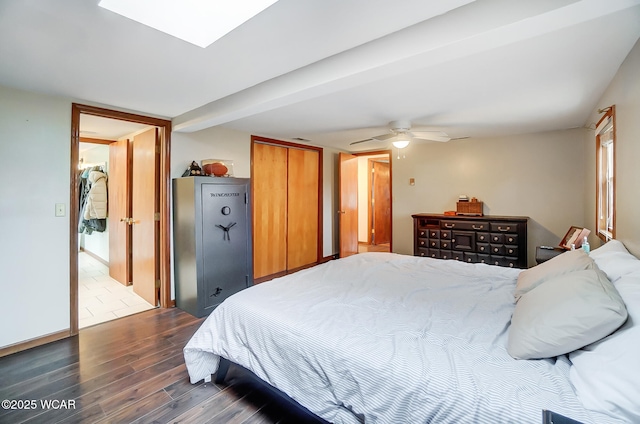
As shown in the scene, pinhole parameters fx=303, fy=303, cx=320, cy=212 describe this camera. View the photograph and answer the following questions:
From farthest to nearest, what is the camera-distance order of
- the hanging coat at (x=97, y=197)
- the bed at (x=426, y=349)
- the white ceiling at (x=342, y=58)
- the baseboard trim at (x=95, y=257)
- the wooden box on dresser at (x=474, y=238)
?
the baseboard trim at (x=95, y=257) < the hanging coat at (x=97, y=197) < the wooden box on dresser at (x=474, y=238) < the white ceiling at (x=342, y=58) < the bed at (x=426, y=349)

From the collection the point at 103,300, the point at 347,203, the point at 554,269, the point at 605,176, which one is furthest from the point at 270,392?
the point at 347,203

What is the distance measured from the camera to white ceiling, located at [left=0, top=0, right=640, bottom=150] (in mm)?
1424

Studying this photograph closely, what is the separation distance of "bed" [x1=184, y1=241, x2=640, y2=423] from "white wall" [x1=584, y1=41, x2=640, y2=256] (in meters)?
0.18

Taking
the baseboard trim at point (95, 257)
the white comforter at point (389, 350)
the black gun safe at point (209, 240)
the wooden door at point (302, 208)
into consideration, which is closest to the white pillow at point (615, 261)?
the white comforter at point (389, 350)

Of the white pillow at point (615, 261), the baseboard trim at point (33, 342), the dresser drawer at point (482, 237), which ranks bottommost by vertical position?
the baseboard trim at point (33, 342)

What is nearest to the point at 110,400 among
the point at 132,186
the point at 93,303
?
the point at 93,303

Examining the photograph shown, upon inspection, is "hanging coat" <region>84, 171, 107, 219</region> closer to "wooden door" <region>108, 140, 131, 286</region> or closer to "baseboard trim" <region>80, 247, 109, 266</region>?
"wooden door" <region>108, 140, 131, 286</region>

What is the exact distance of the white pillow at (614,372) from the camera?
89cm

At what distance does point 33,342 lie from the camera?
2623 mm

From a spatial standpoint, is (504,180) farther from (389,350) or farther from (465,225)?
(389,350)

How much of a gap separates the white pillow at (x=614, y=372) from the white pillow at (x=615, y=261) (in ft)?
1.31

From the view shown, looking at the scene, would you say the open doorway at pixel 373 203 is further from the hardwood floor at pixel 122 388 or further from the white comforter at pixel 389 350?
the hardwood floor at pixel 122 388

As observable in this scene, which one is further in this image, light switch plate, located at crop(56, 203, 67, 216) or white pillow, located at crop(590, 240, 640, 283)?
light switch plate, located at crop(56, 203, 67, 216)

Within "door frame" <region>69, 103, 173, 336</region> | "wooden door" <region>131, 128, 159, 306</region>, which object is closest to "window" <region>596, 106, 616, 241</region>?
"door frame" <region>69, 103, 173, 336</region>
